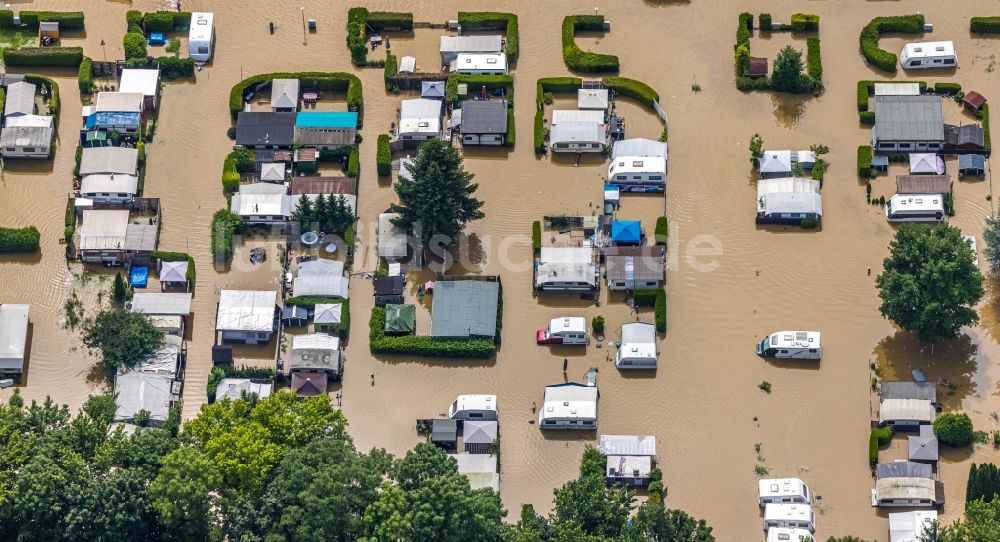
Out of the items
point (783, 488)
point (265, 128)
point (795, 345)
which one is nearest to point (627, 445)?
point (783, 488)

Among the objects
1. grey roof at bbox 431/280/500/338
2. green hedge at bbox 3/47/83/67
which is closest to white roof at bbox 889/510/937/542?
grey roof at bbox 431/280/500/338

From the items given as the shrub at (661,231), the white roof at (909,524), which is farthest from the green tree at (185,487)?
the white roof at (909,524)

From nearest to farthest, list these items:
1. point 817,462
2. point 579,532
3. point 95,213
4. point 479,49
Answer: point 579,532
point 817,462
point 95,213
point 479,49

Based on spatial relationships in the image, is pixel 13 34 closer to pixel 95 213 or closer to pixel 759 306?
pixel 95 213

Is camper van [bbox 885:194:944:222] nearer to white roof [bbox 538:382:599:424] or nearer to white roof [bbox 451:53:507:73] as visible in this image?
white roof [bbox 538:382:599:424]

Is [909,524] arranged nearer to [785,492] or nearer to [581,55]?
[785,492]

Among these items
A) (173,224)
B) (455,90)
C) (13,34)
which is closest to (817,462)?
(455,90)
